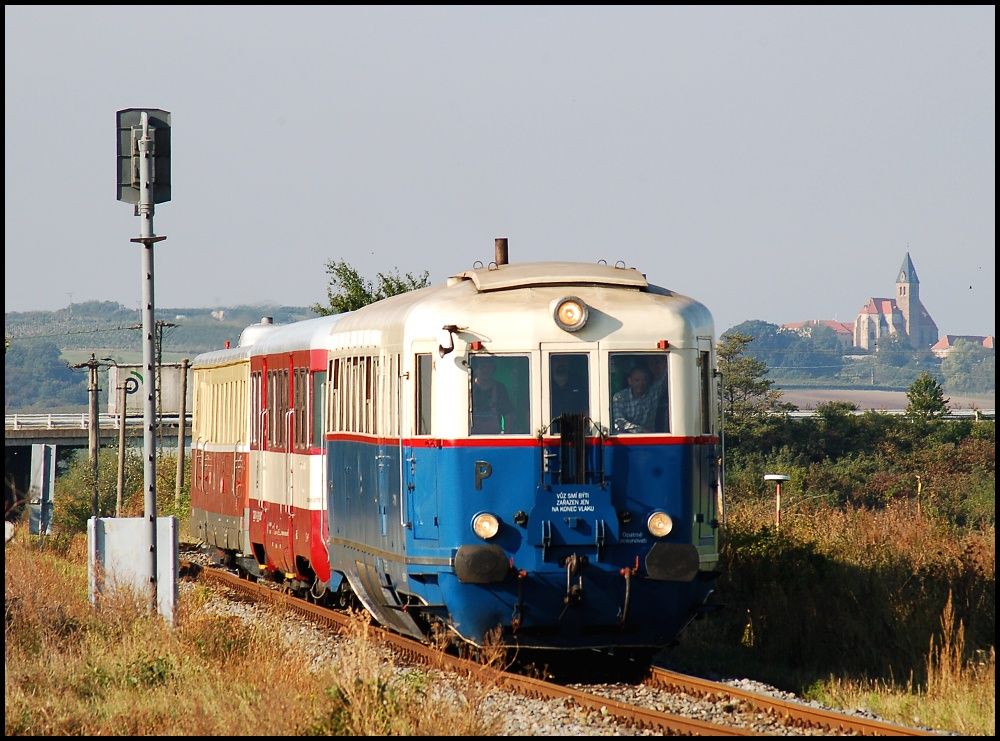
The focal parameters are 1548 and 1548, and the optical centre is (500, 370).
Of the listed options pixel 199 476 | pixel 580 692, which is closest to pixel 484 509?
pixel 580 692

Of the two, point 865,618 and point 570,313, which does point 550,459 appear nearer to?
point 570,313

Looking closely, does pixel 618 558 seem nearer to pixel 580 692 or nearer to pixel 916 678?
pixel 580 692

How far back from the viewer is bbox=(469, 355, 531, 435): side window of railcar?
38.6 feet

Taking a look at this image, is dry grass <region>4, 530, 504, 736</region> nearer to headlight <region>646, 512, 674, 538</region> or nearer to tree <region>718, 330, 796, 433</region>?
headlight <region>646, 512, 674, 538</region>

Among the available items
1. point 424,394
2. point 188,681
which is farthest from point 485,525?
point 188,681

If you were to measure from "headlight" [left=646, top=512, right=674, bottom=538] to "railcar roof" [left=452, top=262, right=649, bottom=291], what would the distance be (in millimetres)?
1933

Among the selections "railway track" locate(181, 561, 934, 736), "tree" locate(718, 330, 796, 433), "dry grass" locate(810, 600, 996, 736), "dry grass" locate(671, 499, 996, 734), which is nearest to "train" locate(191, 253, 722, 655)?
"railway track" locate(181, 561, 934, 736)

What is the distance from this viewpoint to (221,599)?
60.5ft

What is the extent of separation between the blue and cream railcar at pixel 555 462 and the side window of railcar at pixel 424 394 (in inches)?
0.5

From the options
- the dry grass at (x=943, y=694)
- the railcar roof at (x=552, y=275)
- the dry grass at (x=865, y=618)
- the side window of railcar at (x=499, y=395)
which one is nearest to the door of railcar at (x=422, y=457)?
the side window of railcar at (x=499, y=395)

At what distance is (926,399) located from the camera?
77750 mm

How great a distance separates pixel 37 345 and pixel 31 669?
16702 centimetres

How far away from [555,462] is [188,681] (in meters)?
3.11

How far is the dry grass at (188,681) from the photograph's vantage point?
938cm
